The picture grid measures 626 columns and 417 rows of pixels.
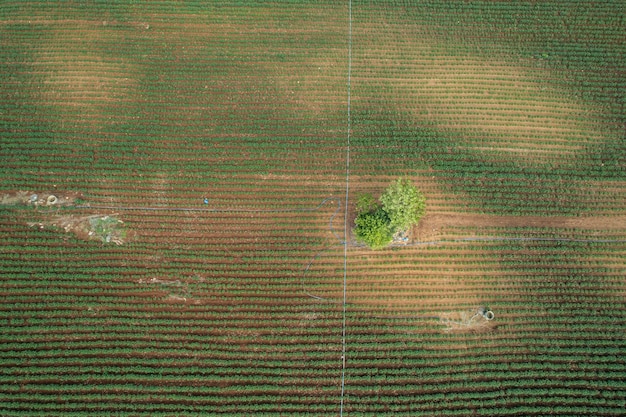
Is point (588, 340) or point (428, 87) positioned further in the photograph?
point (428, 87)

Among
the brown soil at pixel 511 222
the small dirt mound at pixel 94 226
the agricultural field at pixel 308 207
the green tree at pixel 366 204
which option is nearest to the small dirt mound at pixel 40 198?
the agricultural field at pixel 308 207

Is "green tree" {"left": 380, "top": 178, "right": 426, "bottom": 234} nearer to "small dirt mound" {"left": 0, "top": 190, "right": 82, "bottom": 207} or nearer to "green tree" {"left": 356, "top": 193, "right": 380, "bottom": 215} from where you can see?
"green tree" {"left": 356, "top": 193, "right": 380, "bottom": 215}

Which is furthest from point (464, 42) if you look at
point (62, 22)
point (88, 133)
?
point (62, 22)

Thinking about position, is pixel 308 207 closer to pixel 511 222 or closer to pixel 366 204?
pixel 366 204

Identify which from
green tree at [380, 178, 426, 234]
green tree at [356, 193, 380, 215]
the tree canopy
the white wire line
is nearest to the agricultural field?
the white wire line

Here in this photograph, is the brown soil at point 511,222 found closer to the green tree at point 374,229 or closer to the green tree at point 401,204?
the green tree at point 401,204

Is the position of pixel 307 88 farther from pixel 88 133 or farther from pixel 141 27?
pixel 88 133
